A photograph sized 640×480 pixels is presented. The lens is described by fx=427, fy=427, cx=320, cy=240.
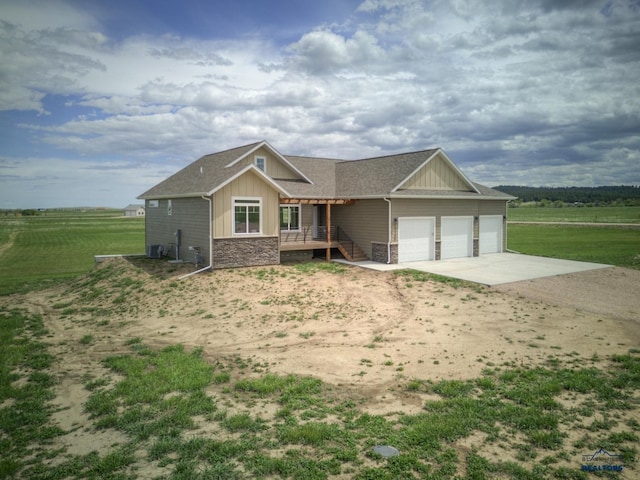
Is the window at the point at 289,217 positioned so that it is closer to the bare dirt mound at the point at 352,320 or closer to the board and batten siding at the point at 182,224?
the bare dirt mound at the point at 352,320

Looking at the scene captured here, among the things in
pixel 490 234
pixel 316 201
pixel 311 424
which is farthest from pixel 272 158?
pixel 311 424

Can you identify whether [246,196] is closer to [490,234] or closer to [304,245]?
[304,245]

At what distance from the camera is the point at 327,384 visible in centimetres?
815

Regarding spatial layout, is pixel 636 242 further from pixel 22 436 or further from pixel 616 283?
pixel 22 436

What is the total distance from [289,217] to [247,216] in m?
3.92

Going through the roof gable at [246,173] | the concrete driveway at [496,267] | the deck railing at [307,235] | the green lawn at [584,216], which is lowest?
the concrete driveway at [496,267]

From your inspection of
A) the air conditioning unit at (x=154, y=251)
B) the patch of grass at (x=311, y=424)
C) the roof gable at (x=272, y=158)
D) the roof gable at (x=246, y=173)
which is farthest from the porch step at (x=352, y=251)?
the patch of grass at (x=311, y=424)

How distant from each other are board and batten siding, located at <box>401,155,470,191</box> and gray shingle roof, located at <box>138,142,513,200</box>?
38 cm

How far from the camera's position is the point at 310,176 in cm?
2677

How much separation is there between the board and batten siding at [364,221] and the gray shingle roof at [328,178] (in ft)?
2.51

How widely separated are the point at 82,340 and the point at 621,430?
12299 millimetres

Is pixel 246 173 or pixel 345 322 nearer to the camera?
pixel 345 322

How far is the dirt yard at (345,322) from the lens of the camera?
355 inches

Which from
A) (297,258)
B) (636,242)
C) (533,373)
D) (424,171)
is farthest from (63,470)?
(636,242)
